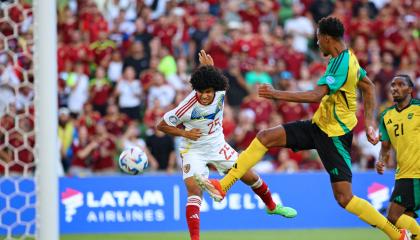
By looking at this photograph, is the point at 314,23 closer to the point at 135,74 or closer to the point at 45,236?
the point at 135,74

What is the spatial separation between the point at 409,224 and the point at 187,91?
8.10 meters

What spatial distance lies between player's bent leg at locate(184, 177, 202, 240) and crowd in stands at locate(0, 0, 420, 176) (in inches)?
244

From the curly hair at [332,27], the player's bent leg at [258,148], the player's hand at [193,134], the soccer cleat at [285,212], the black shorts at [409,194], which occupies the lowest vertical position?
the soccer cleat at [285,212]

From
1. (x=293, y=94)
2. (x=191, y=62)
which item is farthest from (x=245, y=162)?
(x=191, y=62)

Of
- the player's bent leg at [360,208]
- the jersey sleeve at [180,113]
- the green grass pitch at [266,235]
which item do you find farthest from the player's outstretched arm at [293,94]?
the green grass pitch at [266,235]

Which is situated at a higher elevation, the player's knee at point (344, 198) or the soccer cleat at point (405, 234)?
the player's knee at point (344, 198)

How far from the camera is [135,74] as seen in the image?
57.7 ft

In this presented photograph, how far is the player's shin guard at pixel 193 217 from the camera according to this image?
Answer: 9688mm

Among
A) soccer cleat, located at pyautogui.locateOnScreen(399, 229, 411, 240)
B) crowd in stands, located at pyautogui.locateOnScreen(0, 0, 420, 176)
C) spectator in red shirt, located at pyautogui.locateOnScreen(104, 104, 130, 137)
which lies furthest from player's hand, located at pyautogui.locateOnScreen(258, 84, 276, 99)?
spectator in red shirt, located at pyautogui.locateOnScreen(104, 104, 130, 137)

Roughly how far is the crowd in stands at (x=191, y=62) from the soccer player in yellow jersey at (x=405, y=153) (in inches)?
253

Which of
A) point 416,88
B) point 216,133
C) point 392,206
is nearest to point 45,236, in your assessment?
point 216,133

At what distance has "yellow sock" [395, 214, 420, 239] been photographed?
31.6ft

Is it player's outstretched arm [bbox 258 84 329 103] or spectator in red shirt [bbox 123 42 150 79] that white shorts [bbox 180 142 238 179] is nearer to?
player's outstretched arm [bbox 258 84 329 103]

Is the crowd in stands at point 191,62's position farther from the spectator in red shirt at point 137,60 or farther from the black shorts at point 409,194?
the black shorts at point 409,194
